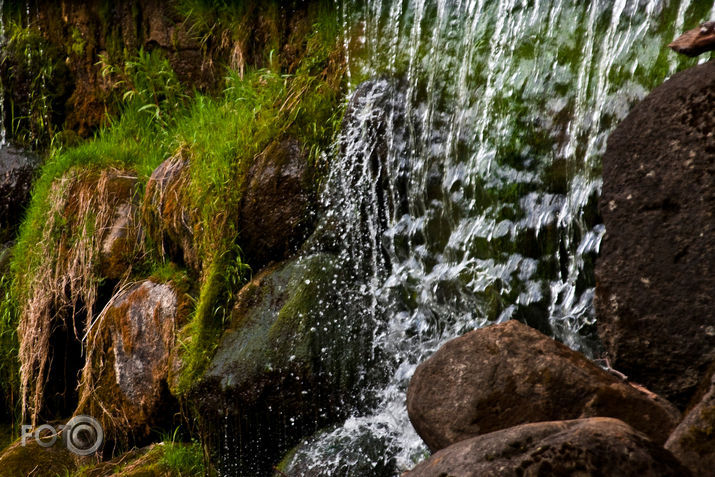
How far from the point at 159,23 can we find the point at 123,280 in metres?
2.04

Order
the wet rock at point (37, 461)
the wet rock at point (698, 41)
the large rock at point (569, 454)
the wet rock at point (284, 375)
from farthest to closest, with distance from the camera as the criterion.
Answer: the wet rock at point (37, 461)
the wet rock at point (284, 375)
the wet rock at point (698, 41)
the large rock at point (569, 454)

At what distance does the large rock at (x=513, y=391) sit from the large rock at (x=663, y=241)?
0.44ft

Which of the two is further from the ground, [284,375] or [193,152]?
[193,152]

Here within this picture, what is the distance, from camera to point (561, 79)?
11.9ft

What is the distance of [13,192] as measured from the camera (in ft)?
20.4

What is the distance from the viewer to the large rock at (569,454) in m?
1.77

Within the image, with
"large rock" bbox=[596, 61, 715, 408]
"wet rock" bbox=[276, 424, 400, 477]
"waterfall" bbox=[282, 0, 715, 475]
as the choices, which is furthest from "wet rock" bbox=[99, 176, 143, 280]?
"large rock" bbox=[596, 61, 715, 408]

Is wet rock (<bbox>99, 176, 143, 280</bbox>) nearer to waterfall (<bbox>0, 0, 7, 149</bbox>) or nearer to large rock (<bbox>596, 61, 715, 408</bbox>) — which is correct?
waterfall (<bbox>0, 0, 7, 149</bbox>)

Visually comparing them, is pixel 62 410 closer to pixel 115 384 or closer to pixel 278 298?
pixel 115 384

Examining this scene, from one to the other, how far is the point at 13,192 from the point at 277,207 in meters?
3.08

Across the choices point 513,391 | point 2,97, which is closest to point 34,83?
point 2,97

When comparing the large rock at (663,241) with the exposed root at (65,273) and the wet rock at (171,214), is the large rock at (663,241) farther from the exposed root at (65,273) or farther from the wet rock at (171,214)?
the exposed root at (65,273)

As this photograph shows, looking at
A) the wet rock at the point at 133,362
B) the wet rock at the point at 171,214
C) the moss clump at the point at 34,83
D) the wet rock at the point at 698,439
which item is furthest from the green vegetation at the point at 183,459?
the moss clump at the point at 34,83

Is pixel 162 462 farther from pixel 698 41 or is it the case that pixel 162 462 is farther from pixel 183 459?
pixel 698 41
